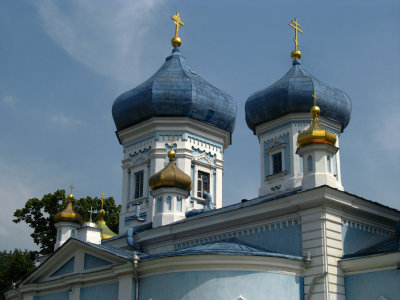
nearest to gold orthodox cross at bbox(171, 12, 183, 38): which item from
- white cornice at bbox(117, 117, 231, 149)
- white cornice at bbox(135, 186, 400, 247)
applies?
white cornice at bbox(117, 117, 231, 149)

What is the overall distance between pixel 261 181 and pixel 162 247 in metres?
3.77

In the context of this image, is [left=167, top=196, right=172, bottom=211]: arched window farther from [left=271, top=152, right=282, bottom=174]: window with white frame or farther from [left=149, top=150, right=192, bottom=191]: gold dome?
[left=271, top=152, right=282, bottom=174]: window with white frame

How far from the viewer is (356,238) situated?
44.0ft

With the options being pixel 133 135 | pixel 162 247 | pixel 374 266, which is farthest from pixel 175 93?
pixel 374 266

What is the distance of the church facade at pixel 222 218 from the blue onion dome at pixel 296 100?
1.4 inches

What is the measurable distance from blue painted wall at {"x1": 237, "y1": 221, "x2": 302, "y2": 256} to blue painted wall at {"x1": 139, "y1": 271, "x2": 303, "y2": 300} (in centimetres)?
73

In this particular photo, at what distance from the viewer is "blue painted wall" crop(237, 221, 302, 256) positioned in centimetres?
1306

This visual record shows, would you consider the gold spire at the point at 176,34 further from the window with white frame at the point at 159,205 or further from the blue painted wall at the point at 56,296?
the blue painted wall at the point at 56,296

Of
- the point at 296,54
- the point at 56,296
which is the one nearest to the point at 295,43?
the point at 296,54

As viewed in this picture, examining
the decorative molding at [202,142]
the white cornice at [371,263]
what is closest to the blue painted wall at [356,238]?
the white cornice at [371,263]

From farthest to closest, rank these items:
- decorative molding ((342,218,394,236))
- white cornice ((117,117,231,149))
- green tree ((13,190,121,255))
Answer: green tree ((13,190,121,255)) < white cornice ((117,117,231,149)) < decorative molding ((342,218,394,236))

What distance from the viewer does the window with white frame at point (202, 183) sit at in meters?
19.5

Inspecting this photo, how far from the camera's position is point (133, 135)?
66.3 ft

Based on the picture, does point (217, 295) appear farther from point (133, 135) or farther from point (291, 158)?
point (133, 135)
